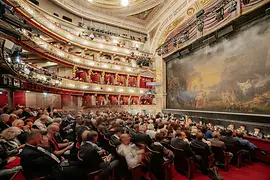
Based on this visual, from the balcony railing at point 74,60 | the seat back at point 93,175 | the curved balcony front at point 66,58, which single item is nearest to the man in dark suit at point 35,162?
the seat back at point 93,175

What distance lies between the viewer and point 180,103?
1354 centimetres

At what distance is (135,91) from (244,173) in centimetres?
1460

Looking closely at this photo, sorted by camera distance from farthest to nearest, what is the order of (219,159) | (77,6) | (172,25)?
(77,6), (172,25), (219,159)

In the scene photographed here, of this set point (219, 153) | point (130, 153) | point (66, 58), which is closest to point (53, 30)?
point (66, 58)

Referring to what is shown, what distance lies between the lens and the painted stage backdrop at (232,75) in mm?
7123

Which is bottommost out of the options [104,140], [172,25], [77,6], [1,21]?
[104,140]

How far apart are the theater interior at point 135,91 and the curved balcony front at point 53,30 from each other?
0.26ft

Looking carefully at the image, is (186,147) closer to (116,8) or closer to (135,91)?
(135,91)

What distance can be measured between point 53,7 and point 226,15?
14650mm

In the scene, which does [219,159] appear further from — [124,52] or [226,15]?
[124,52]

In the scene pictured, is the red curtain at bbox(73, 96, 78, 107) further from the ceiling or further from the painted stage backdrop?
the painted stage backdrop

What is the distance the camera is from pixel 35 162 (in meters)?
2.06

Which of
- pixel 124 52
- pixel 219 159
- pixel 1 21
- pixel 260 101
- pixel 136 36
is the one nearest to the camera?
pixel 219 159

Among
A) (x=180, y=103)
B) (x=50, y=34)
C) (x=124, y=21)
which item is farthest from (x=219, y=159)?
(x=124, y=21)
